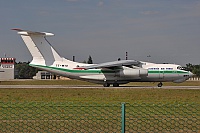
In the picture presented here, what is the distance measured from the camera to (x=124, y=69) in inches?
1750

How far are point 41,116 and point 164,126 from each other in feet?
11.6

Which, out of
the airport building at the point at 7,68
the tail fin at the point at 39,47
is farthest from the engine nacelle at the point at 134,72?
the airport building at the point at 7,68

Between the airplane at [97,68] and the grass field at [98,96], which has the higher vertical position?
the airplane at [97,68]

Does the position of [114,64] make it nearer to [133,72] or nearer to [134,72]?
[133,72]

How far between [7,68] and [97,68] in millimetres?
76494

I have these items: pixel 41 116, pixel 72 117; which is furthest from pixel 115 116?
pixel 41 116

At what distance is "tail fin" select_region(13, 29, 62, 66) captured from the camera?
1773 inches

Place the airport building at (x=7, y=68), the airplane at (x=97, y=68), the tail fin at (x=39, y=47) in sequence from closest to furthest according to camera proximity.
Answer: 1. the airplane at (x=97, y=68)
2. the tail fin at (x=39, y=47)
3. the airport building at (x=7, y=68)

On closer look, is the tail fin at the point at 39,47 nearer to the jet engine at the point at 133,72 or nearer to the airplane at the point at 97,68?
the airplane at the point at 97,68

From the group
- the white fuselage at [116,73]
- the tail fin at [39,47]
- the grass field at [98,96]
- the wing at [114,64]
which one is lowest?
the grass field at [98,96]

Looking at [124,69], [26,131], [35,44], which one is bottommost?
[26,131]

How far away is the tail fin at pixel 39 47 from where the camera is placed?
4503 cm

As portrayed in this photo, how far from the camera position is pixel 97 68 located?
145 feet

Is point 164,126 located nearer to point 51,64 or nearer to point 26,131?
point 26,131
